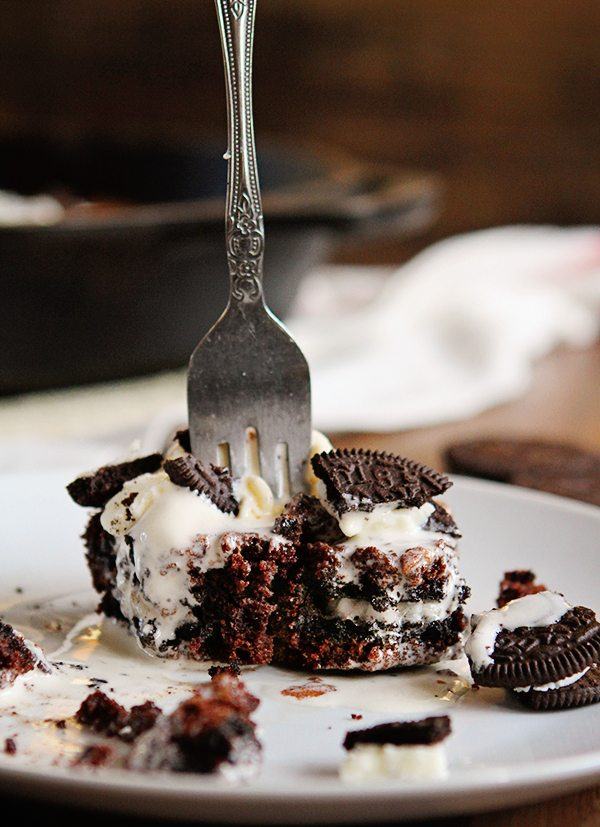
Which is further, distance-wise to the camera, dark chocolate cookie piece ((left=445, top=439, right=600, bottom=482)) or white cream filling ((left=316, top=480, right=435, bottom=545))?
dark chocolate cookie piece ((left=445, top=439, right=600, bottom=482))

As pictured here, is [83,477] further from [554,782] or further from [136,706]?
[554,782]

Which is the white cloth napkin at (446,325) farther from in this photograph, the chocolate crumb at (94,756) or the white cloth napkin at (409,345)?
the chocolate crumb at (94,756)

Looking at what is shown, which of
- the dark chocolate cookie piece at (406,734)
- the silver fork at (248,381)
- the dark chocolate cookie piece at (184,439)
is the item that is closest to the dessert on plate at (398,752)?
the dark chocolate cookie piece at (406,734)

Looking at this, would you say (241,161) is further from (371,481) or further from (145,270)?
(145,270)

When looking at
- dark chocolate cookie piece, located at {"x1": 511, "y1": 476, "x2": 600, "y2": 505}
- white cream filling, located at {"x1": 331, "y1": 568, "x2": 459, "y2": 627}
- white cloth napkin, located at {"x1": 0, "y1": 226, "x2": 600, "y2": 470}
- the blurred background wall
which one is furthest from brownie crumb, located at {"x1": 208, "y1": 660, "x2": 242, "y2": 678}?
the blurred background wall

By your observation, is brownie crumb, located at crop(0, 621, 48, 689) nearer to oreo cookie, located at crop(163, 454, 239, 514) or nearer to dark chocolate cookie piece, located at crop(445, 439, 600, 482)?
oreo cookie, located at crop(163, 454, 239, 514)

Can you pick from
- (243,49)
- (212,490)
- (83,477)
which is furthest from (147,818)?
(243,49)

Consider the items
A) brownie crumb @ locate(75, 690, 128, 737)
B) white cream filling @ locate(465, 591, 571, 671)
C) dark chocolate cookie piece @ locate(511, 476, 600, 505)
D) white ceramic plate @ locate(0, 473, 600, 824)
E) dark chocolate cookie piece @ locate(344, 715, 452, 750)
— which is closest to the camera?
white ceramic plate @ locate(0, 473, 600, 824)

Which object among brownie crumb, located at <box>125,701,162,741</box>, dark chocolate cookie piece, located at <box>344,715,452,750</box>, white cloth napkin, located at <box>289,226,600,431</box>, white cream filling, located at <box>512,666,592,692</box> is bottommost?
dark chocolate cookie piece, located at <box>344,715,452,750</box>
